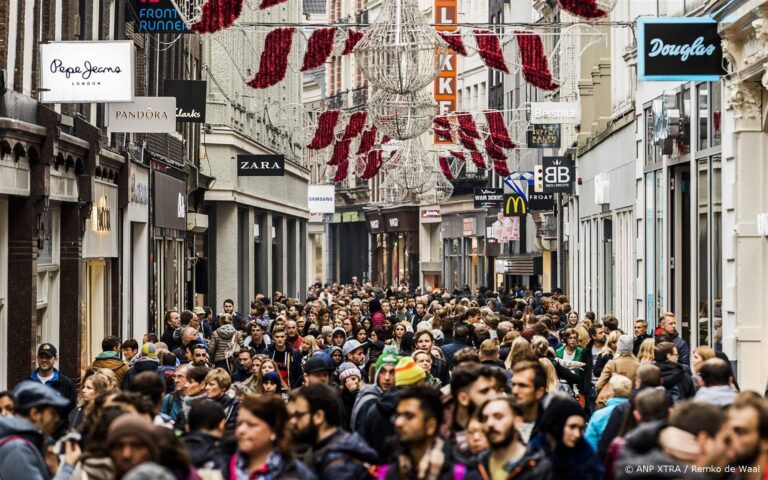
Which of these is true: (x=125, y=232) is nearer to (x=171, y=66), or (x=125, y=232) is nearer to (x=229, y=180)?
(x=171, y=66)

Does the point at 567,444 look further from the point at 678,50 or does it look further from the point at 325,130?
the point at 325,130

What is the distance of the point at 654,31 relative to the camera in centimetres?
1944

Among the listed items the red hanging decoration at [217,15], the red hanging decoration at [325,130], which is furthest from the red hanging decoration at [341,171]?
the red hanging decoration at [217,15]

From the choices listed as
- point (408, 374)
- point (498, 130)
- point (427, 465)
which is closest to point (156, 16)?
point (408, 374)

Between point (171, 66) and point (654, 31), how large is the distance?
17.4m

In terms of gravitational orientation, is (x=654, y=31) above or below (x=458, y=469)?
above

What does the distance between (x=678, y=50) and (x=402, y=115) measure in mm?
9172

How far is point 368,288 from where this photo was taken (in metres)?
51.4

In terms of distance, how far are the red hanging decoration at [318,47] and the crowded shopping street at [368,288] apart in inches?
2.1

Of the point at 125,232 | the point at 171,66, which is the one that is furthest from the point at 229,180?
the point at 125,232

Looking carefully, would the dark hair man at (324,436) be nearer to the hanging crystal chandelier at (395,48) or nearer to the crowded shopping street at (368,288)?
the crowded shopping street at (368,288)

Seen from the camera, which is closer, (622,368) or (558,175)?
(622,368)

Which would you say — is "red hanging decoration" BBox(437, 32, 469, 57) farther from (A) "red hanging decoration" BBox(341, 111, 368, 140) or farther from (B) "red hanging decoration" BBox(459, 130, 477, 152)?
(B) "red hanging decoration" BBox(459, 130, 477, 152)

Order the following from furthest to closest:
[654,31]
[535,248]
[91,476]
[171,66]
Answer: [535,248], [171,66], [654,31], [91,476]
